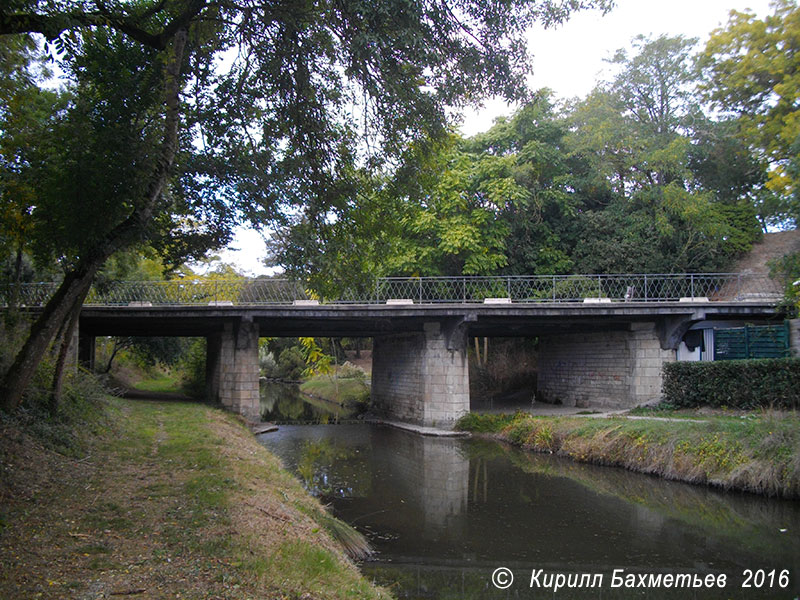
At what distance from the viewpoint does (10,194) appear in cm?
1160

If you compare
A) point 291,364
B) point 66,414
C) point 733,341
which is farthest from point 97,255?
point 291,364

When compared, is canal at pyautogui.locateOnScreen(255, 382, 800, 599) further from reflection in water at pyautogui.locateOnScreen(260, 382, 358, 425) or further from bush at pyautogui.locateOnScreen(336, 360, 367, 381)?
bush at pyautogui.locateOnScreen(336, 360, 367, 381)

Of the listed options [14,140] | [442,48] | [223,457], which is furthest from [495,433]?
[14,140]

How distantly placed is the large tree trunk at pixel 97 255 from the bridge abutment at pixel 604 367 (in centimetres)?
1698

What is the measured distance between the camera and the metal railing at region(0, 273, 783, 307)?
65.6ft

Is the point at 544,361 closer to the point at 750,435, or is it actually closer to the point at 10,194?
the point at 750,435

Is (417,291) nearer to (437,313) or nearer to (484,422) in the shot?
(437,313)

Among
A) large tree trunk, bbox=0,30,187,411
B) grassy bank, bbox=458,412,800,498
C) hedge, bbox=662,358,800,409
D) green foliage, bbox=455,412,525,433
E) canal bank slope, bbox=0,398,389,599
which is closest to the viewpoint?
canal bank slope, bbox=0,398,389,599

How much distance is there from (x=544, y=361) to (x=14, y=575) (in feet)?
78.9

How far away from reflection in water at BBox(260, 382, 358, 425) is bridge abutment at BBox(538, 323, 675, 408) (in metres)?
9.48

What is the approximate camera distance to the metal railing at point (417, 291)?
20.0 meters

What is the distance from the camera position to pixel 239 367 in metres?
20.9

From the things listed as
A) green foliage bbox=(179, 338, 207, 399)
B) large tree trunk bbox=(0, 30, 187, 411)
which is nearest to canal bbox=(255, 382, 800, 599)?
large tree trunk bbox=(0, 30, 187, 411)

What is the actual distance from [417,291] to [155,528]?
17130 millimetres
